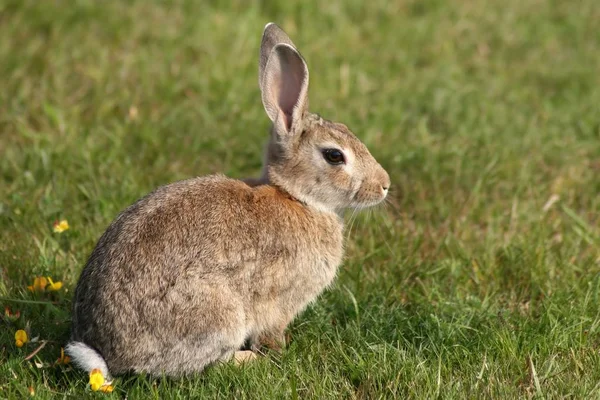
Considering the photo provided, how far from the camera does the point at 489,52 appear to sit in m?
8.19

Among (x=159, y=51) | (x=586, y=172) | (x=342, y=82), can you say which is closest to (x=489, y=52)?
(x=342, y=82)

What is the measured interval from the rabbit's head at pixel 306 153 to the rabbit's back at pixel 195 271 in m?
0.19

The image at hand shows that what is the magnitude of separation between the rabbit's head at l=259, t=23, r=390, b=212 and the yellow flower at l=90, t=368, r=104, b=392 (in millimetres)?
1358

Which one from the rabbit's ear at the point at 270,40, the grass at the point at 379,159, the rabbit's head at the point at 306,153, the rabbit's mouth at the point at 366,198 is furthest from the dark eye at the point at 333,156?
the grass at the point at 379,159

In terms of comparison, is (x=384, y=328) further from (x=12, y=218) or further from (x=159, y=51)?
(x=159, y=51)

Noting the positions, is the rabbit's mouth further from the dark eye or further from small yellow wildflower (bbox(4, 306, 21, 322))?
small yellow wildflower (bbox(4, 306, 21, 322))

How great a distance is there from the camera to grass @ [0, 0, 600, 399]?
4.13 metres

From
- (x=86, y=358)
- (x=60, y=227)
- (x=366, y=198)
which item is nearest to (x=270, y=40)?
(x=366, y=198)

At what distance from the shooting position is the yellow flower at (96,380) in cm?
384

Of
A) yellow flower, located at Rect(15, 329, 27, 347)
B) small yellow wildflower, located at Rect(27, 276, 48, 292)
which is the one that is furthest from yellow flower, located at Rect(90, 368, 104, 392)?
small yellow wildflower, located at Rect(27, 276, 48, 292)

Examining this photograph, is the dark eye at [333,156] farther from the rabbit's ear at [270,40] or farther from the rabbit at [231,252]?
the rabbit's ear at [270,40]

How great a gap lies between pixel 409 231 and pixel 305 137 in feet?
3.68

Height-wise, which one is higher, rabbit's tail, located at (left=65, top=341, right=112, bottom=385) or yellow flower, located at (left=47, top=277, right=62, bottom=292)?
rabbit's tail, located at (left=65, top=341, right=112, bottom=385)

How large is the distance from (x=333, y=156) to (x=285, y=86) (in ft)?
1.47
